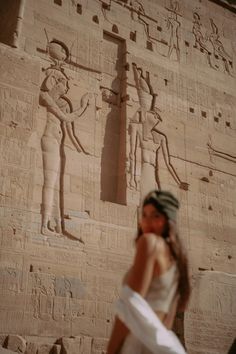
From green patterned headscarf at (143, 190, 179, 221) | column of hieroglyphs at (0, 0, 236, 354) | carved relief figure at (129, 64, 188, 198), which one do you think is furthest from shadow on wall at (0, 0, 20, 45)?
green patterned headscarf at (143, 190, 179, 221)

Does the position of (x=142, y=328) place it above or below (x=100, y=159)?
below

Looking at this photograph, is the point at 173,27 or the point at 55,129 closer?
the point at 55,129

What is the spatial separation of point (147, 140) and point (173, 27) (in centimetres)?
269

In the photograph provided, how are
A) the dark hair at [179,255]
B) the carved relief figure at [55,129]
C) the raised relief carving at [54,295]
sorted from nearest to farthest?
the dark hair at [179,255] → the raised relief carving at [54,295] → the carved relief figure at [55,129]

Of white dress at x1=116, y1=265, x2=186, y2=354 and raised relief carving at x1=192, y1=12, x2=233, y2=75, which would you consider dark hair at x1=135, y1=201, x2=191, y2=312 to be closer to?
white dress at x1=116, y1=265, x2=186, y2=354

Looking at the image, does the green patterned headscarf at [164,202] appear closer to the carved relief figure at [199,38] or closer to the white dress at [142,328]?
the white dress at [142,328]

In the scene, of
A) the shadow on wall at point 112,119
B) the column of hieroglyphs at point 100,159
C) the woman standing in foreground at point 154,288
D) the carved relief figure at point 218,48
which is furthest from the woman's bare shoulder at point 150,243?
the carved relief figure at point 218,48

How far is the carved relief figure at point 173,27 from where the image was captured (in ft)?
29.7

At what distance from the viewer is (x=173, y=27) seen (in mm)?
9250

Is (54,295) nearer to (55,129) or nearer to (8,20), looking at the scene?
(55,129)

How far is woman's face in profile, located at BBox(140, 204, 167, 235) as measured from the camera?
2234 mm

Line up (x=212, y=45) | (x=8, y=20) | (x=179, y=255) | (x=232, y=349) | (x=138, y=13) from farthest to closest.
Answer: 1. (x=212, y=45)
2. (x=138, y=13)
3. (x=8, y=20)
4. (x=232, y=349)
5. (x=179, y=255)

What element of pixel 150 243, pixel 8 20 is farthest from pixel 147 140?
pixel 150 243

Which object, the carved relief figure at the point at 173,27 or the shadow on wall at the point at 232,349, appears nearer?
the shadow on wall at the point at 232,349
